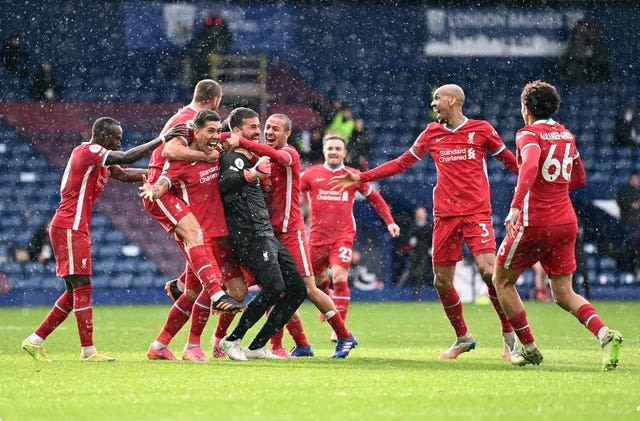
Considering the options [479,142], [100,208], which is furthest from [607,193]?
[479,142]

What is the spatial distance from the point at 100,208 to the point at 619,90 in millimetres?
12836

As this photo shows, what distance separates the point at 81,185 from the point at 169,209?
90 centimetres

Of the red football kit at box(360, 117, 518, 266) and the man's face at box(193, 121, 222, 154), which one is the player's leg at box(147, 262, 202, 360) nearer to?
the man's face at box(193, 121, 222, 154)

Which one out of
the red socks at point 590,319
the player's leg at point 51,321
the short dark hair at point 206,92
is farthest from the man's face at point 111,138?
the red socks at point 590,319

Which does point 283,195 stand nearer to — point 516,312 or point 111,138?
point 111,138

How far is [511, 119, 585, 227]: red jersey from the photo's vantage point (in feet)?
28.2

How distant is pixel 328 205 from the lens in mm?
12531

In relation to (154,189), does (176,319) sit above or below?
below

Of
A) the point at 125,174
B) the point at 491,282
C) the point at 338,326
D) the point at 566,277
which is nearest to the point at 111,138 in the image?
the point at 125,174

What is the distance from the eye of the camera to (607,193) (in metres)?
24.1

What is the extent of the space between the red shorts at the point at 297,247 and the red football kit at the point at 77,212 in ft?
5.44

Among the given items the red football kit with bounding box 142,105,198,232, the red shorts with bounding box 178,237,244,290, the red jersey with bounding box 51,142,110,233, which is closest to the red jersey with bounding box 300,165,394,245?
the red shorts with bounding box 178,237,244,290

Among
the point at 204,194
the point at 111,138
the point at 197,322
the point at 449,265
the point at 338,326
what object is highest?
the point at 111,138

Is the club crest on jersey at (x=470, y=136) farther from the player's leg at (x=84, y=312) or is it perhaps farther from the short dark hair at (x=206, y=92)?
the player's leg at (x=84, y=312)
